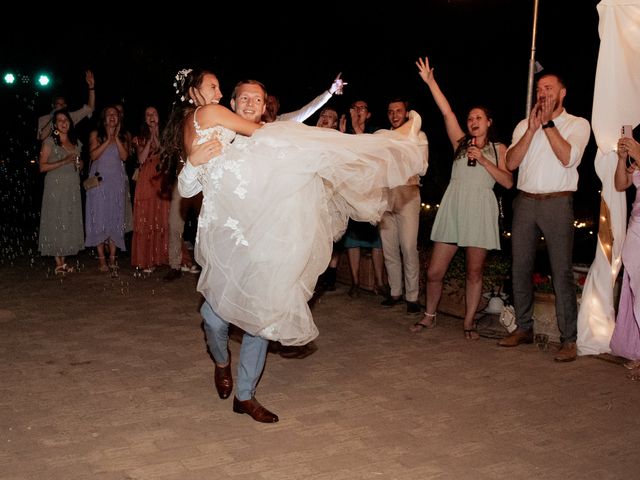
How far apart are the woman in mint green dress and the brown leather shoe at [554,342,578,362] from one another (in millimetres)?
819

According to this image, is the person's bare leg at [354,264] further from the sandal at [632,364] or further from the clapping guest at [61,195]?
the clapping guest at [61,195]

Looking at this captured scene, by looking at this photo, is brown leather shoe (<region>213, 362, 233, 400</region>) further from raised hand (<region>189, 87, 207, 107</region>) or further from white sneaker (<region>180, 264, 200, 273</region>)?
white sneaker (<region>180, 264, 200, 273</region>)

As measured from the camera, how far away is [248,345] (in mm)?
4543

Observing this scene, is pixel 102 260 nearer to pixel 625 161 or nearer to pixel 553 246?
pixel 553 246

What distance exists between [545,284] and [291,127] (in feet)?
11.2

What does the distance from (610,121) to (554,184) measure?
0.72m

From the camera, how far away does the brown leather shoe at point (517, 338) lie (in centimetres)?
625

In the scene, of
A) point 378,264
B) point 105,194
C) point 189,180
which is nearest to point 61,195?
point 105,194

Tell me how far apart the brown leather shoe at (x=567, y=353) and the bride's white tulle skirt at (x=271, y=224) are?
2.41 metres

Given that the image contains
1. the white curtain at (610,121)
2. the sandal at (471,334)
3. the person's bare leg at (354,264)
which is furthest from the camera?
the person's bare leg at (354,264)

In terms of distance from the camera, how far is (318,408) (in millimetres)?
4789

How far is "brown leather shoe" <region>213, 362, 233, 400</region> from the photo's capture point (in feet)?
16.0

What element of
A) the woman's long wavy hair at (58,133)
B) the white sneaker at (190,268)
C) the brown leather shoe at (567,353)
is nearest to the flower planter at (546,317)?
the brown leather shoe at (567,353)

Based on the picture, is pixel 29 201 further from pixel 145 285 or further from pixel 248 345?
pixel 248 345
